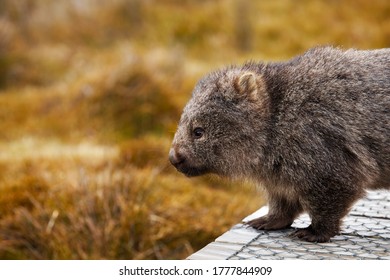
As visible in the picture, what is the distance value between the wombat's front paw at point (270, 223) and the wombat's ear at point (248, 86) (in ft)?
2.07

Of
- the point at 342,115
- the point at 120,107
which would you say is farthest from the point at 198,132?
the point at 120,107

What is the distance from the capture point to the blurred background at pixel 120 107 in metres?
5.79

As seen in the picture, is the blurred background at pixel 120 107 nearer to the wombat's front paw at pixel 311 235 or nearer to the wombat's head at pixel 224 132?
the wombat's head at pixel 224 132

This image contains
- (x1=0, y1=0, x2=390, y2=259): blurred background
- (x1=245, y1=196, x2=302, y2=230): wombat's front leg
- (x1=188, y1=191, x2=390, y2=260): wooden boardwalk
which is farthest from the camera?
(x1=0, y1=0, x2=390, y2=259): blurred background

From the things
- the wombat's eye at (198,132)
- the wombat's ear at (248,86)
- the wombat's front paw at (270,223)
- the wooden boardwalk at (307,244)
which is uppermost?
the wombat's ear at (248,86)

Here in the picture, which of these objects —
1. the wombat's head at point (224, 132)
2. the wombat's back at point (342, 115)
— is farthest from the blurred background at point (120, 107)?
the wombat's back at point (342, 115)

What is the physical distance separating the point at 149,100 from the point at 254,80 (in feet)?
18.2

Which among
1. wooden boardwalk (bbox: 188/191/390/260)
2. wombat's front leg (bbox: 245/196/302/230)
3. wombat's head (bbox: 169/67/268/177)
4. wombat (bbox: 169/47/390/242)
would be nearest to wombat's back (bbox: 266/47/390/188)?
wombat (bbox: 169/47/390/242)

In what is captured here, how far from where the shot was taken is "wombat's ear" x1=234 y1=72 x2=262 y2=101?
3.81 meters

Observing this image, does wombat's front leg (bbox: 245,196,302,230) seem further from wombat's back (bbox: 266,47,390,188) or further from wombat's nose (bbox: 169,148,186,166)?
wombat's nose (bbox: 169,148,186,166)

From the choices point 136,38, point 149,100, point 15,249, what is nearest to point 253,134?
point 15,249

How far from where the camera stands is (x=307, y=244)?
3566mm

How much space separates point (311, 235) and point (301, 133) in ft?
1.63

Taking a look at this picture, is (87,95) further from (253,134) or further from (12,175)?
(253,134)
